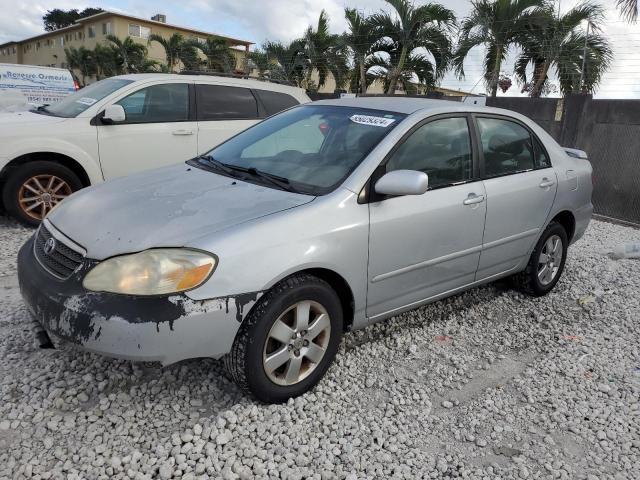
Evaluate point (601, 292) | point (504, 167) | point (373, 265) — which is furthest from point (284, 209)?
point (601, 292)

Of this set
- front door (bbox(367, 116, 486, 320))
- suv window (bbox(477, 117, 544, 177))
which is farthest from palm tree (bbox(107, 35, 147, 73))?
front door (bbox(367, 116, 486, 320))

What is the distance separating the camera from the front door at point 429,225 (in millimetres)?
3047

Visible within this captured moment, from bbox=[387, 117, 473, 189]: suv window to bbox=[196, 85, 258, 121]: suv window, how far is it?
3.81 metres

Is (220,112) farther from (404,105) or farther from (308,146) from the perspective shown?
(404,105)

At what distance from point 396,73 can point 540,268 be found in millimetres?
11918

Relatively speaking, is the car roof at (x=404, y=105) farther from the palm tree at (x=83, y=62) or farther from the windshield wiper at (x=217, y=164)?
the palm tree at (x=83, y=62)

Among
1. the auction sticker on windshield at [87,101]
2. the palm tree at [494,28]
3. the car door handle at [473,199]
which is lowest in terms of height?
the car door handle at [473,199]

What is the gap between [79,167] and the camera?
5750 millimetres

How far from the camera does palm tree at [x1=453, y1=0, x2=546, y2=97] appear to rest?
12234 millimetres

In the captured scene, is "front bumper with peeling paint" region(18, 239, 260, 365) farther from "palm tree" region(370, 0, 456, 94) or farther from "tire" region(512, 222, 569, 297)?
"palm tree" region(370, 0, 456, 94)

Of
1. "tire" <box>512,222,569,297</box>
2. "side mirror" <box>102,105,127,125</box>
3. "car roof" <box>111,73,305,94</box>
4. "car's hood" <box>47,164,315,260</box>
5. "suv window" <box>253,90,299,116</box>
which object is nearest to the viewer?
"car's hood" <box>47,164,315,260</box>

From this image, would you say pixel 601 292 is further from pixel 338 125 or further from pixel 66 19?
pixel 66 19

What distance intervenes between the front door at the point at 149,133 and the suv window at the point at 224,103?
19cm

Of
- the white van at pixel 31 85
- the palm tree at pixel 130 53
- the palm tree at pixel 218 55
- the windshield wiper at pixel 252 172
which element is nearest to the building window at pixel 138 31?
the palm tree at pixel 130 53
